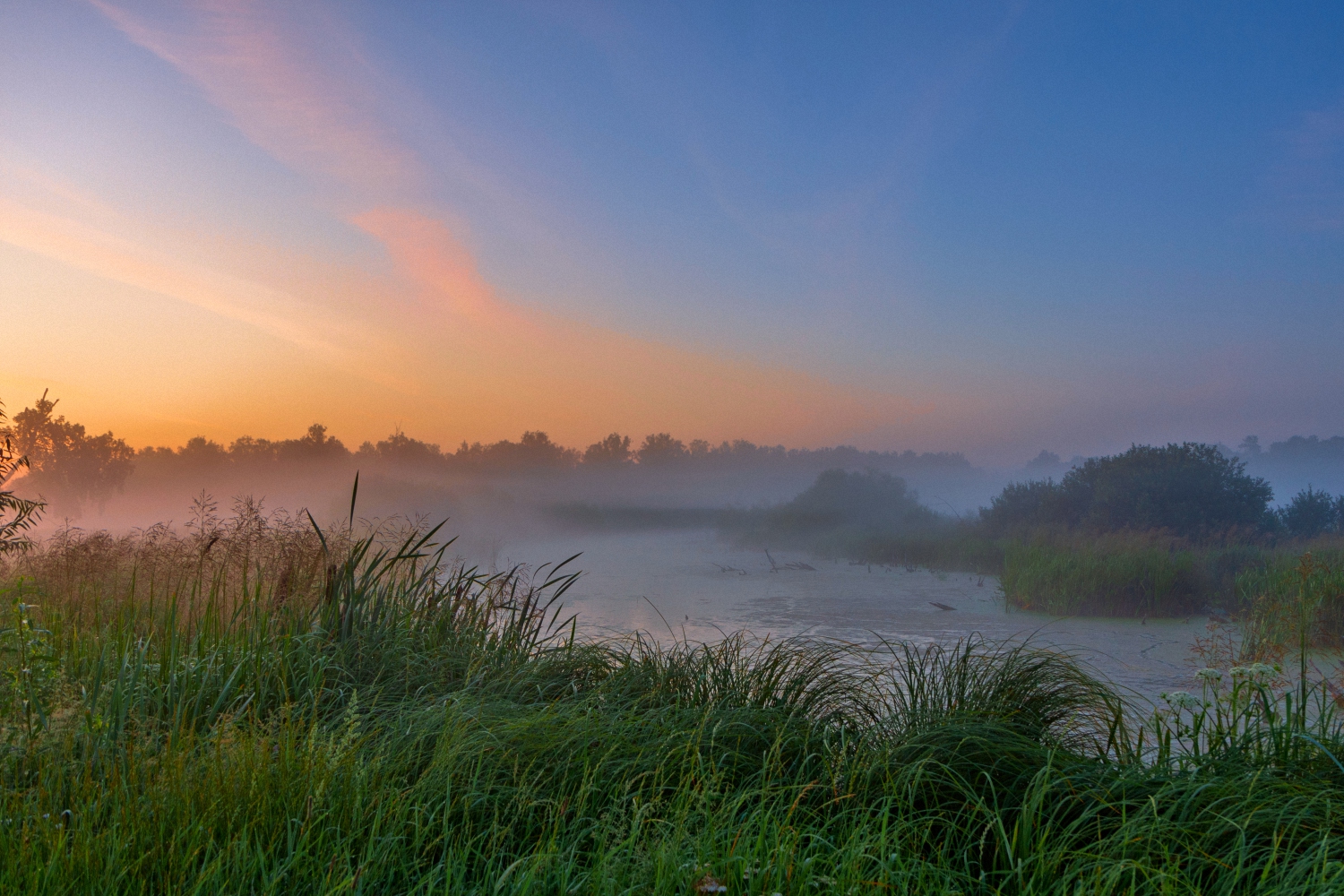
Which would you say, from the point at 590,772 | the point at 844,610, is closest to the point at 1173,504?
the point at 844,610

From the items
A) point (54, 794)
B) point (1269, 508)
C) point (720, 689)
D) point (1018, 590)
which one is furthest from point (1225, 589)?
point (54, 794)

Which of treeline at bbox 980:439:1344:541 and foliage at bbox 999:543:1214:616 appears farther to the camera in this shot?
treeline at bbox 980:439:1344:541

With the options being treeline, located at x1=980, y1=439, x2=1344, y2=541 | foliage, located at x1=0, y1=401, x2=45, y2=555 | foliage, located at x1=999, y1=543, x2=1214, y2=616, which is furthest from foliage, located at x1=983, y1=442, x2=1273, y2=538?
foliage, located at x1=0, y1=401, x2=45, y2=555

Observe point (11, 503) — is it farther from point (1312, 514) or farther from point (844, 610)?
point (1312, 514)

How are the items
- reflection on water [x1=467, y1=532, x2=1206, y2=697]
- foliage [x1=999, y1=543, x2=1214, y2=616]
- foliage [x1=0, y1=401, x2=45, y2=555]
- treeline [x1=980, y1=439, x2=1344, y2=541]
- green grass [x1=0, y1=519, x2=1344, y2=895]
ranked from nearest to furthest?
green grass [x1=0, y1=519, x2=1344, y2=895], foliage [x1=0, y1=401, x2=45, y2=555], reflection on water [x1=467, y1=532, x2=1206, y2=697], foliage [x1=999, y1=543, x2=1214, y2=616], treeline [x1=980, y1=439, x2=1344, y2=541]

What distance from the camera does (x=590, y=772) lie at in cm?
243

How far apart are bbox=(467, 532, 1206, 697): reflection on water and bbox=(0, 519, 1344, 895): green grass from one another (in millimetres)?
1901

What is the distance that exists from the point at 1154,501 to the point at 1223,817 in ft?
45.0

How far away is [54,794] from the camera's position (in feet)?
7.32

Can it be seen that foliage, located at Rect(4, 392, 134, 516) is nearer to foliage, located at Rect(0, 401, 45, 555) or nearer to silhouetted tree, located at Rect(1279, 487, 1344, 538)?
foliage, located at Rect(0, 401, 45, 555)

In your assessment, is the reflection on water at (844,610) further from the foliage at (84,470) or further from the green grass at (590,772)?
the foliage at (84,470)

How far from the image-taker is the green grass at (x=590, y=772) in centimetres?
185

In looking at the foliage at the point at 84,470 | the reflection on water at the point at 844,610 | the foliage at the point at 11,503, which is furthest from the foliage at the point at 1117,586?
the foliage at the point at 84,470

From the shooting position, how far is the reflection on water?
23.9 ft
